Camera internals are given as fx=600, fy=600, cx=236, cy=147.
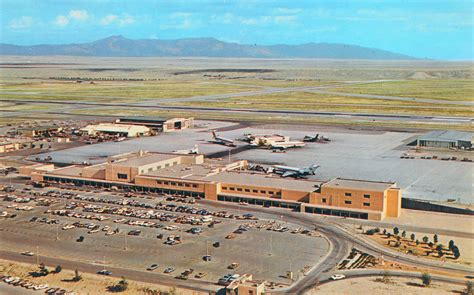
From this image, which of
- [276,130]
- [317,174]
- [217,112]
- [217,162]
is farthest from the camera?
[217,112]

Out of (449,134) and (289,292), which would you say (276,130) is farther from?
(289,292)

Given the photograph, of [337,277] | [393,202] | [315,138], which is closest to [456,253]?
[337,277]

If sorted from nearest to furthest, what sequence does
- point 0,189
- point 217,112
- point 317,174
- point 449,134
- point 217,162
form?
point 0,189
point 317,174
point 217,162
point 449,134
point 217,112

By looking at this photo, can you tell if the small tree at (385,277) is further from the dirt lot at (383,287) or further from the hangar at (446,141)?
the hangar at (446,141)

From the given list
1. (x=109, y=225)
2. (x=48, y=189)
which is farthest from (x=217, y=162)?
(x=109, y=225)

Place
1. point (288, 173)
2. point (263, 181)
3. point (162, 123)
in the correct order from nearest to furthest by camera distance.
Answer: point (263, 181), point (288, 173), point (162, 123)

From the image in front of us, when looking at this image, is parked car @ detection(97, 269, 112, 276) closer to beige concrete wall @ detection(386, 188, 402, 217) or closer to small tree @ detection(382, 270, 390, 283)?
small tree @ detection(382, 270, 390, 283)

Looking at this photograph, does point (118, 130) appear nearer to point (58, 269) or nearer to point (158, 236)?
point (158, 236)
